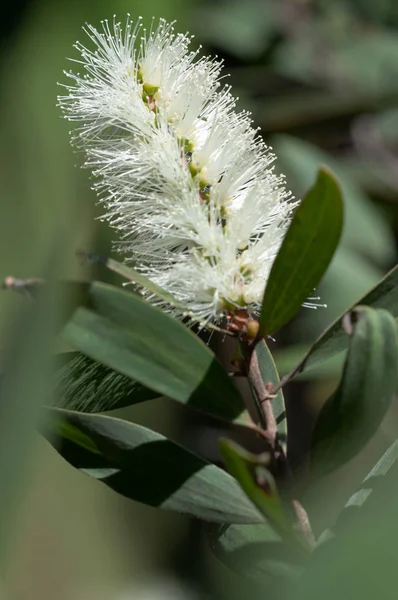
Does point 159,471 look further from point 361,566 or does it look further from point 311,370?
point 311,370

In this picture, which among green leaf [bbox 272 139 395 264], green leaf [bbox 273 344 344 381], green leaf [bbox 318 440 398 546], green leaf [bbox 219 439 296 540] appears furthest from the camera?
green leaf [bbox 272 139 395 264]

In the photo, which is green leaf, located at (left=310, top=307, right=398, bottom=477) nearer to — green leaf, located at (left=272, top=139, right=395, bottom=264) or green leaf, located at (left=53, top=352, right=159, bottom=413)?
green leaf, located at (left=53, top=352, right=159, bottom=413)

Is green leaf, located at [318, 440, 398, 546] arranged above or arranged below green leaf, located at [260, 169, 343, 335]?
below

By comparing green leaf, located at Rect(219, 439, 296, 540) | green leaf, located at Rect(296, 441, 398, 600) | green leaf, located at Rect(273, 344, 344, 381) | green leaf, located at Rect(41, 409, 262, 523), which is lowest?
green leaf, located at Rect(273, 344, 344, 381)

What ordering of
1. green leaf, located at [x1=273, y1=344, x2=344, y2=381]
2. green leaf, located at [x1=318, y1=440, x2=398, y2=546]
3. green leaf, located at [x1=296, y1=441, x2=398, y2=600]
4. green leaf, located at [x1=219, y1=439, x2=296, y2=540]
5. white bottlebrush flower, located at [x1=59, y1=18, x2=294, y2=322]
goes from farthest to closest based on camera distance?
green leaf, located at [x1=273, y1=344, x2=344, y2=381]
white bottlebrush flower, located at [x1=59, y1=18, x2=294, y2=322]
green leaf, located at [x1=318, y1=440, x2=398, y2=546]
green leaf, located at [x1=219, y1=439, x2=296, y2=540]
green leaf, located at [x1=296, y1=441, x2=398, y2=600]

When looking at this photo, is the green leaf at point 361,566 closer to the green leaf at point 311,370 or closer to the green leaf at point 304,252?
the green leaf at point 304,252

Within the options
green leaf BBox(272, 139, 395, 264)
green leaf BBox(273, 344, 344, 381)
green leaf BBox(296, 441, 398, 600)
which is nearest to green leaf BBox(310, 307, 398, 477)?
green leaf BBox(296, 441, 398, 600)

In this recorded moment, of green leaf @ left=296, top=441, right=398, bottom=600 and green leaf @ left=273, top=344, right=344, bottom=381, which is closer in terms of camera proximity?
green leaf @ left=296, top=441, right=398, bottom=600

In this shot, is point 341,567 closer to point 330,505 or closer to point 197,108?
point 330,505
